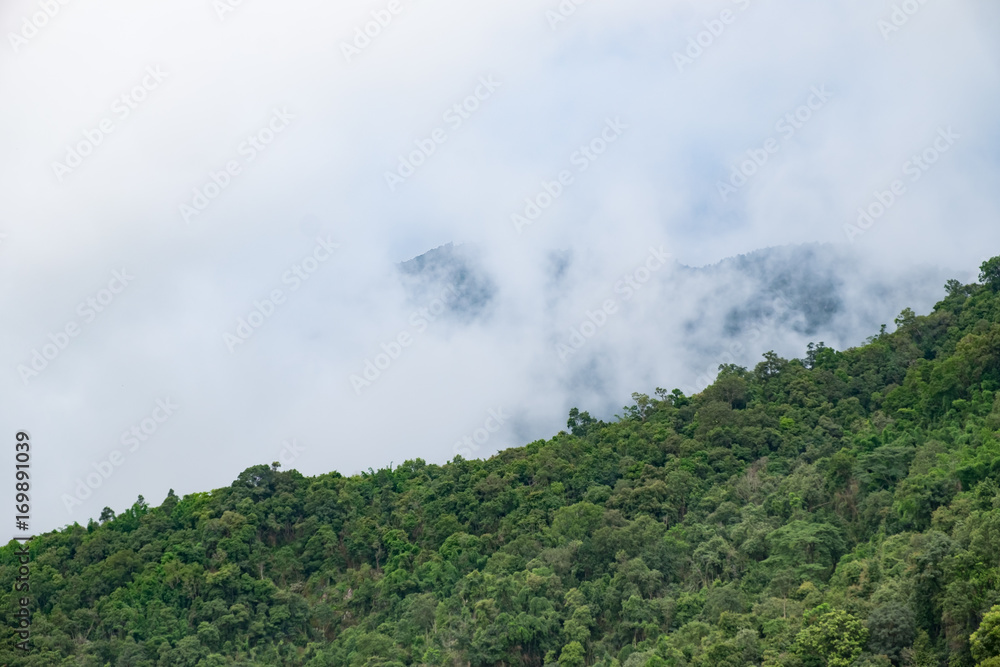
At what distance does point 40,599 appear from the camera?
45875mm

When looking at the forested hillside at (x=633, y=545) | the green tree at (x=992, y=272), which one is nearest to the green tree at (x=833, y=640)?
the forested hillside at (x=633, y=545)

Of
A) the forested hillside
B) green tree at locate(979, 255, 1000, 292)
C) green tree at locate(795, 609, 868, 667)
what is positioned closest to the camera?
green tree at locate(795, 609, 868, 667)

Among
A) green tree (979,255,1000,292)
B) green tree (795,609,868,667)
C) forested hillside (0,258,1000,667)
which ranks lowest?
green tree (795,609,868,667)

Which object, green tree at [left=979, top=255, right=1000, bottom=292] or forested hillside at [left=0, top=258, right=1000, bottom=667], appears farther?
green tree at [left=979, top=255, right=1000, bottom=292]

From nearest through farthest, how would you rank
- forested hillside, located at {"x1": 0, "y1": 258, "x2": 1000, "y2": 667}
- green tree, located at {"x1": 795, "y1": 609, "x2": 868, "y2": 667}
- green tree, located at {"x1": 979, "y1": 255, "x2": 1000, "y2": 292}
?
green tree, located at {"x1": 795, "y1": 609, "x2": 868, "y2": 667}
forested hillside, located at {"x1": 0, "y1": 258, "x2": 1000, "y2": 667}
green tree, located at {"x1": 979, "y1": 255, "x2": 1000, "y2": 292}

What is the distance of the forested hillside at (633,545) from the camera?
103 feet

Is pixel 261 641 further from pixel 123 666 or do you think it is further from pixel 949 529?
pixel 949 529

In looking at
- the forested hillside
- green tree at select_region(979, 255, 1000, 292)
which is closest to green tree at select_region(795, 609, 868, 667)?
the forested hillside

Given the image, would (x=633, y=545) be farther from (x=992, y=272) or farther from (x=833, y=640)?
(x=992, y=272)

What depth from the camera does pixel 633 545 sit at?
4144cm

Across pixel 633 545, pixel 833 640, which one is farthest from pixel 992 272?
pixel 833 640

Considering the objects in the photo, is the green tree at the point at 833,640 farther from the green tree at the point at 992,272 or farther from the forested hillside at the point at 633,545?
the green tree at the point at 992,272

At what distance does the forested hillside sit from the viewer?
31.2 metres

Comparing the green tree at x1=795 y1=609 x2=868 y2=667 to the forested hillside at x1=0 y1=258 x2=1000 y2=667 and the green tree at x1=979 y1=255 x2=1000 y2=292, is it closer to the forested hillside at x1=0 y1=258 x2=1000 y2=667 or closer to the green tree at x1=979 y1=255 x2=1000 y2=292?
the forested hillside at x1=0 y1=258 x2=1000 y2=667
